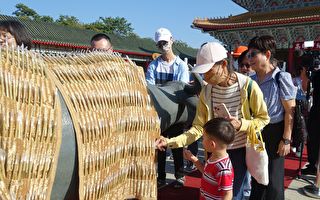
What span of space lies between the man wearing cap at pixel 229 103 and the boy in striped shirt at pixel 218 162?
0.10m

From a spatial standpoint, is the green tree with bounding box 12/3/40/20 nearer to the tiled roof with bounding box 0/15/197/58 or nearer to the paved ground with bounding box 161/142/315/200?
the tiled roof with bounding box 0/15/197/58

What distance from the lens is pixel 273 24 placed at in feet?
51.9

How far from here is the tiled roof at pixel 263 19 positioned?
15250mm

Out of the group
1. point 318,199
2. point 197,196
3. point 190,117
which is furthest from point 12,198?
point 318,199

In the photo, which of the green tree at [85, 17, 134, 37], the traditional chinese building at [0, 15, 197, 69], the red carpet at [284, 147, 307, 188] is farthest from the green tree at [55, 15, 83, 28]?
the red carpet at [284, 147, 307, 188]

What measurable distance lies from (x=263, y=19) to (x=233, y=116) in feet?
55.0

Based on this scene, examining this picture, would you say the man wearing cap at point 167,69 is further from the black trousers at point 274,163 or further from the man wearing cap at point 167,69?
the black trousers at point 274,163

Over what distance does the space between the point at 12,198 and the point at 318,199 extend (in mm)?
3272

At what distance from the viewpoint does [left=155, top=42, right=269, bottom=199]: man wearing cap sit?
82.0 inches

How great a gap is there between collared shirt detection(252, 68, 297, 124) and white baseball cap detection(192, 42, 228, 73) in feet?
2.08

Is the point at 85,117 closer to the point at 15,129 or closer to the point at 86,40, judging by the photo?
the point at 15,129

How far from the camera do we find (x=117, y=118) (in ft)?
5.91

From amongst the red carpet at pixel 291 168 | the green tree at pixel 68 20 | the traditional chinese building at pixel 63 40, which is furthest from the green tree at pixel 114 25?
the red carpet at pixel 291 168

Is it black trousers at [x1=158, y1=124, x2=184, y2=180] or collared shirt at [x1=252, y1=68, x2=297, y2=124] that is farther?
black trousers at [x1=158, y1=124, x2=184, y2=180]
